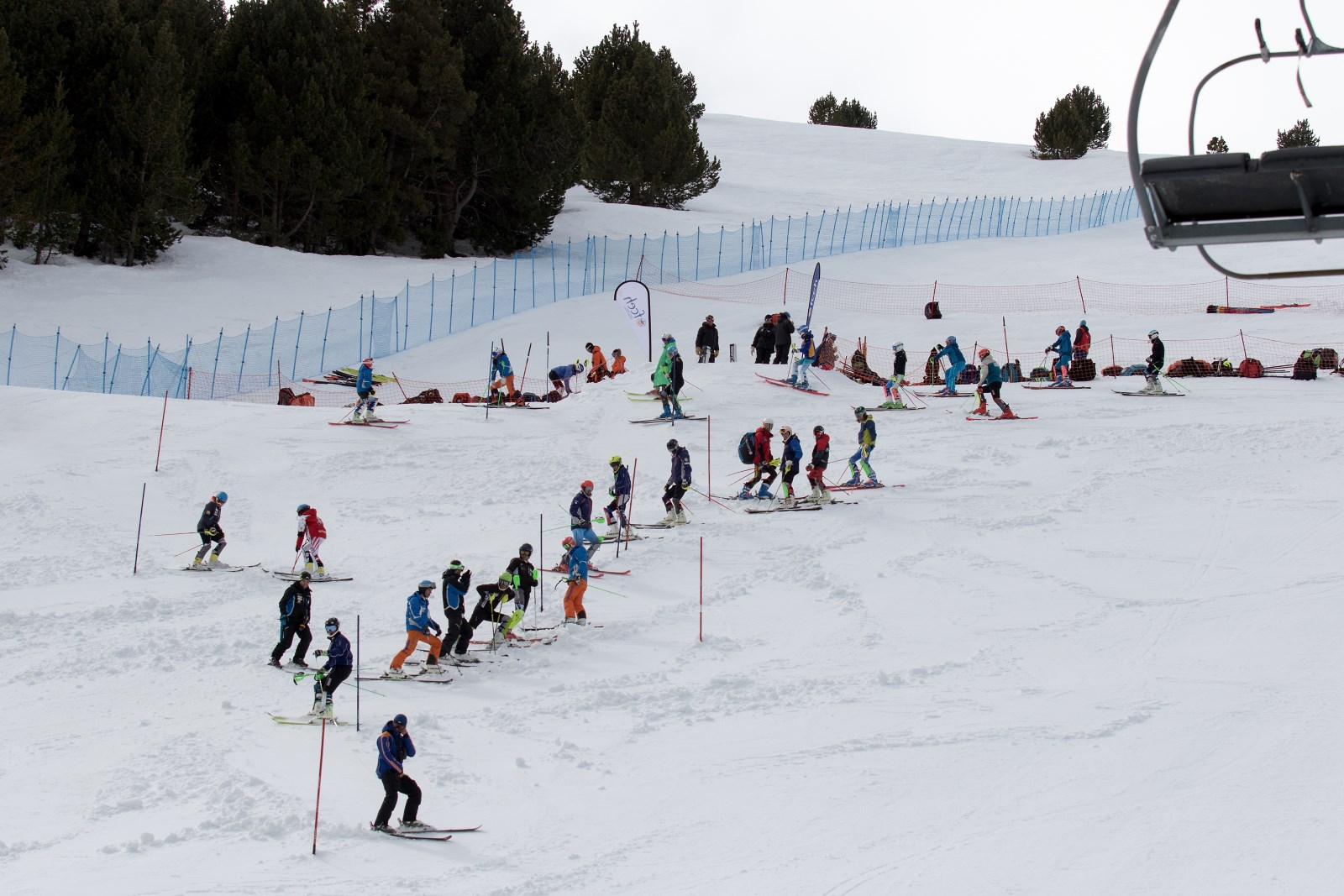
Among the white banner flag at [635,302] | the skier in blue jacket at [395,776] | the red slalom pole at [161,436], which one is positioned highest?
the white banner flag at [635,302]

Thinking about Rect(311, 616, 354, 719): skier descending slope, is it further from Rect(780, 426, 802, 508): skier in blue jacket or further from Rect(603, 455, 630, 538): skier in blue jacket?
Rect(780, 426, 802, 508): skier in blue jacket

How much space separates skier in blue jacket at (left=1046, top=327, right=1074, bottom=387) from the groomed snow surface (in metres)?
1.09

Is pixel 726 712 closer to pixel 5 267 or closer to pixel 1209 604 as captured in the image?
pixel 1209 604

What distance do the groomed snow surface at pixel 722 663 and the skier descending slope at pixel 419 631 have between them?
35cm

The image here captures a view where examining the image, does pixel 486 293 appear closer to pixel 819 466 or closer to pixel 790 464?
pixel 790 464

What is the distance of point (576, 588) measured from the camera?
51.4 ft

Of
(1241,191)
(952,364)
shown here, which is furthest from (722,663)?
(952,364)

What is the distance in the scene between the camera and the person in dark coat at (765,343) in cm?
2994

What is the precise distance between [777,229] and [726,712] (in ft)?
130

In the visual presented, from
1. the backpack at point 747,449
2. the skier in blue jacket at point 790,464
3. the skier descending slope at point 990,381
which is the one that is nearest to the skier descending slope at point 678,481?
the backpack at point 747,449

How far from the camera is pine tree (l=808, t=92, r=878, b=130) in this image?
345 feet

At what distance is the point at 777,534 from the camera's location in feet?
62.3

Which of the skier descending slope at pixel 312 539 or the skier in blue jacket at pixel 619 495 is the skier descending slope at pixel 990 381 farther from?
the skier descending slope at pixel 312 539

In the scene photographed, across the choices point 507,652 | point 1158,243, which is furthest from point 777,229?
point 1158,243
